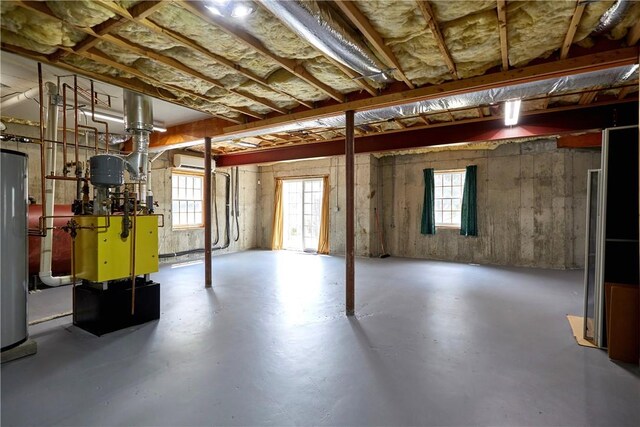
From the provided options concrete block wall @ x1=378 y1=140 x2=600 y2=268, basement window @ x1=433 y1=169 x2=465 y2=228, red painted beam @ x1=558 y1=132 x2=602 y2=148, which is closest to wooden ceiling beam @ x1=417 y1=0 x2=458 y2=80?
red painted beam @ x1=558 y1=132 x2=602 y2=148

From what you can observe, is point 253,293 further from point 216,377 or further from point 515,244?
point 515,244

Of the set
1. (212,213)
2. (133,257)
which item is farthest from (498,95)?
(212,213)

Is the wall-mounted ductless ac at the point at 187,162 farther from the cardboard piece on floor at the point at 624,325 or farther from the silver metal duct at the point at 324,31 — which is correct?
the cardboard piece on floor at the point at 624,325

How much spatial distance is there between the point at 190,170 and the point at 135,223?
14.5 ft

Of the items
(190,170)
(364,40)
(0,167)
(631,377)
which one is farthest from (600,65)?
(190,170)

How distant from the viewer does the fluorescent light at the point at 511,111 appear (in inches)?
142

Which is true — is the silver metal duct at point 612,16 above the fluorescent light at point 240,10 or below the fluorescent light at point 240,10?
above

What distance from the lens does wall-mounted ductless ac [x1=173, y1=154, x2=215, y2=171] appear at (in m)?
6.83

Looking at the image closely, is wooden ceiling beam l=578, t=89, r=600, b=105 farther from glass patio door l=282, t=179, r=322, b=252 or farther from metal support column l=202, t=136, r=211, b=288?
glass patio door l=282, t=179, r=322, b=252

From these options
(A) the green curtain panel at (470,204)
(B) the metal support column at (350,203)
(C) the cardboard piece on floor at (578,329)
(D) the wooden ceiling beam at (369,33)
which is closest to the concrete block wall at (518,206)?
(A) the green curtain panel at (470,204)

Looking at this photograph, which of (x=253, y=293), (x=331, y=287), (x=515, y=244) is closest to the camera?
(x=253, y=293)

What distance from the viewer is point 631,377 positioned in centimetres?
223

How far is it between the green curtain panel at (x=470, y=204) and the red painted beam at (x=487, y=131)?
2.34m

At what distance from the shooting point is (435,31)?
7.55 ft
